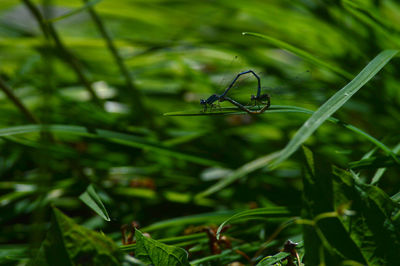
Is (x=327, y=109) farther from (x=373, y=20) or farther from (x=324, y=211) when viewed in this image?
(x=373, y=20)

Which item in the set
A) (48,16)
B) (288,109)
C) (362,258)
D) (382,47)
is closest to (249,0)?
(382,47)

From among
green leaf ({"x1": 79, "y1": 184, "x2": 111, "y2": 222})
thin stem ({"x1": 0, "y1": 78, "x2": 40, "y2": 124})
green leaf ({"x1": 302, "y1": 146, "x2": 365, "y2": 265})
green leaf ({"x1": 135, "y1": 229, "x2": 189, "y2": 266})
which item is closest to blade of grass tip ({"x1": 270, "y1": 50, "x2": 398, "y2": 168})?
green leaf ({"x1": 302, "y1": 146, "x2": 365, "y2": 265})

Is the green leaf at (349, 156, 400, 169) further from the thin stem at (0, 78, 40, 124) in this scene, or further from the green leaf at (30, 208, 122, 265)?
the thin stem at (0, 78, 40, 124)

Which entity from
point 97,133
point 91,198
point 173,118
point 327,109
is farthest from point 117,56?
point 327,109

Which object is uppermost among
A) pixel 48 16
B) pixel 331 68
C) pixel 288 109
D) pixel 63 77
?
pixel 63 77

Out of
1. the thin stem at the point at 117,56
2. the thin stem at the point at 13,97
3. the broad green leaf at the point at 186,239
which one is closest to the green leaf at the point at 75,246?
the broad green leaf at the point at 186,239

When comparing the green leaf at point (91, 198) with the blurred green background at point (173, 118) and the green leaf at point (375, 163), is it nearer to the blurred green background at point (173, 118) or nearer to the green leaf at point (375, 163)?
the blurred green background at point (173, 118)

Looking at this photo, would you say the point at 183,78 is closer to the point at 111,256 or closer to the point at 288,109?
the point at 288,109
